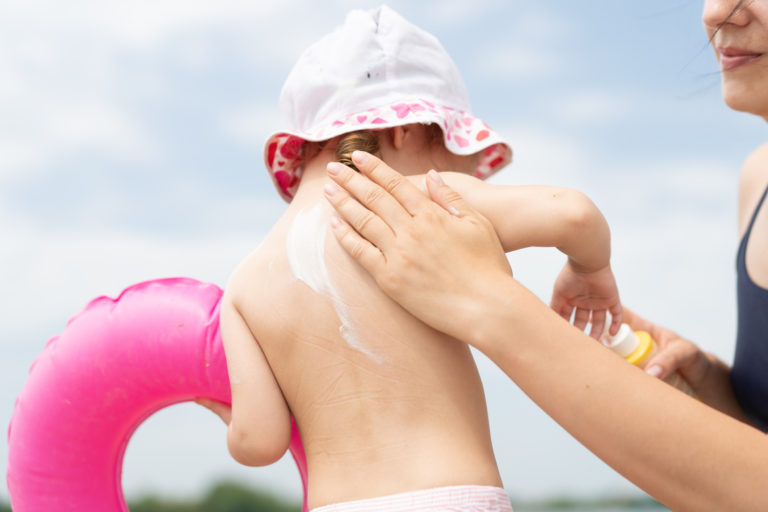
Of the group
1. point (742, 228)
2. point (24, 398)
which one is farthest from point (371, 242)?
point (742, 228)

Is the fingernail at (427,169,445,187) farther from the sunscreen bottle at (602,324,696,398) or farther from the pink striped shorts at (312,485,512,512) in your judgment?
the sunscreen bottle at (602,324,696,398)

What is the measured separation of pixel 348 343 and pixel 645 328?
1.53 m

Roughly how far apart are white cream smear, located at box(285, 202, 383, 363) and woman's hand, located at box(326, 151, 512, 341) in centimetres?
7

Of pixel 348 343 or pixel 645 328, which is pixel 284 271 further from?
pixel 645 328

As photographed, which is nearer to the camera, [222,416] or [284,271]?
[284,271]

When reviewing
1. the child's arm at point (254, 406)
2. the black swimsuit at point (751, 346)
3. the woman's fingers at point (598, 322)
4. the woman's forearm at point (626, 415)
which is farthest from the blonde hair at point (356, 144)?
the black swimsuit at point (751, 346)

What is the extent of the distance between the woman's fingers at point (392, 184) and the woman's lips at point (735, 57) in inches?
40.8

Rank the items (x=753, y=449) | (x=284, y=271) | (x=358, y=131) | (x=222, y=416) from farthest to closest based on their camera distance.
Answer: (x=222, y=416) < (x=358, y=131) < (x=284, y=271) < (x=753, y=449)

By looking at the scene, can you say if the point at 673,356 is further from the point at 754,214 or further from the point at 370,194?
the point at 370,194

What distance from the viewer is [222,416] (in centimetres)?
203

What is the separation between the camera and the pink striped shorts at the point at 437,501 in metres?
1.44

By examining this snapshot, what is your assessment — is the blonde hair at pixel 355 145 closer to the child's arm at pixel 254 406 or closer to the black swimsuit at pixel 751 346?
the child's arm at pixel 254 406

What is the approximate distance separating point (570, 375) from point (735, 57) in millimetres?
1164

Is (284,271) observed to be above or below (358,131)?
below
